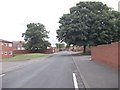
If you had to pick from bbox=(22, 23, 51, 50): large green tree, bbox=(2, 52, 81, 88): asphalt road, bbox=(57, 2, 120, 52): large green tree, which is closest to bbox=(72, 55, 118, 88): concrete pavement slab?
bbox=(2, 52, 81, 88): asphalt road

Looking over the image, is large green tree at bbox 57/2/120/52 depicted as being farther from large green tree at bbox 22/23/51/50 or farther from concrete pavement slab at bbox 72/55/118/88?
concrete pavement slab at bbox 72/55/118/88

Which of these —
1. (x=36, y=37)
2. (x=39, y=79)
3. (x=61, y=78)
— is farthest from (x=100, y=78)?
(x=36, y=37)

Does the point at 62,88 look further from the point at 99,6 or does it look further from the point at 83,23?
the point at 99,6

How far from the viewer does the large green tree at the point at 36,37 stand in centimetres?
10831

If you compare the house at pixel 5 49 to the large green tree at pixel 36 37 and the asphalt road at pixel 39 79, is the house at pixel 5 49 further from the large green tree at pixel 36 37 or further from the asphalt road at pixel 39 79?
the asphalt road at pixel 39 79

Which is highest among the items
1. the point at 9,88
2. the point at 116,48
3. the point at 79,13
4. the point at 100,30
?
the point at 79,13

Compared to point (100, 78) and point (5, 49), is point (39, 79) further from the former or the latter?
point (5, 49)

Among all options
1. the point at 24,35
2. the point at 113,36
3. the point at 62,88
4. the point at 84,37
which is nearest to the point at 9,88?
the point at 62,88

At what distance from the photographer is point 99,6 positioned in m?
72.4

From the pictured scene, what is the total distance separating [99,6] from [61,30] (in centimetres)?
1195

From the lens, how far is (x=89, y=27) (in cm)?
6644

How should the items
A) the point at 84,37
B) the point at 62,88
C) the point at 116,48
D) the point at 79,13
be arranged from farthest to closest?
1. the point at 79,13
2. the point at 84,37
3. the point at 116,48
4. the point at 62,88

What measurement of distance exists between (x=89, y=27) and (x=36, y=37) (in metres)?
45.0

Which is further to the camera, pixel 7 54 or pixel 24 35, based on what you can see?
pixel 24 35
